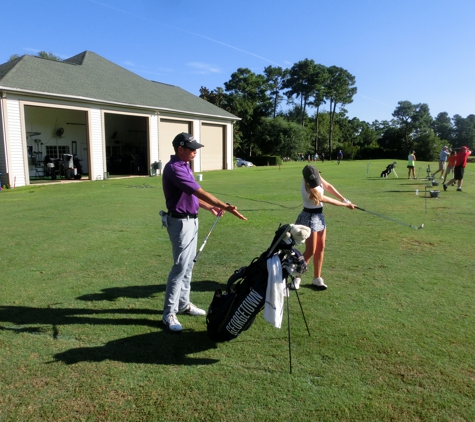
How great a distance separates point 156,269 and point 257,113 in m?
61.2

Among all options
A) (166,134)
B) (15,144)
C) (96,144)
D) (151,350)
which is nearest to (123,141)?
(166,134)

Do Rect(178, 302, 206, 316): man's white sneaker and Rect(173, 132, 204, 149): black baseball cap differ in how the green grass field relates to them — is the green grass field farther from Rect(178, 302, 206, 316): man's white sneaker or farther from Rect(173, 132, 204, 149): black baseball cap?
Rect(173, 132, 204, 149): black baseball cap

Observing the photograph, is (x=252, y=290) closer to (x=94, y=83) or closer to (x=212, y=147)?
(x=94, y=83)

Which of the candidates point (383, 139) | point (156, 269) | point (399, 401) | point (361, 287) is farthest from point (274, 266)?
point (383, 139)

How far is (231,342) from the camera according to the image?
3738mm

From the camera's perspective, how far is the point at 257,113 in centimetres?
6462

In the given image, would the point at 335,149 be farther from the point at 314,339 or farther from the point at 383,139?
the point at 314,339

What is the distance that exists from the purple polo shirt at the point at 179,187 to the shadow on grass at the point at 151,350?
1.25 meters

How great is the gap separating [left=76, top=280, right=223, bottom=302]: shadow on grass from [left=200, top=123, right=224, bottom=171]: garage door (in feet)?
84.7

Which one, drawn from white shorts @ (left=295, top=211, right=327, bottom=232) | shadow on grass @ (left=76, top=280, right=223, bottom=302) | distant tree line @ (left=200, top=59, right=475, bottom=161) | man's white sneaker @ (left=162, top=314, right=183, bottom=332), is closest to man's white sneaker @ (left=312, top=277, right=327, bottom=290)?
white shorts @ (left=295, top=211, right=327, bottom=232)

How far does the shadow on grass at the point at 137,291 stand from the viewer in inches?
191

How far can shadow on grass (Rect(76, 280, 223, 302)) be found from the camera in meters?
4.85

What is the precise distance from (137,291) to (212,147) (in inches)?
1090

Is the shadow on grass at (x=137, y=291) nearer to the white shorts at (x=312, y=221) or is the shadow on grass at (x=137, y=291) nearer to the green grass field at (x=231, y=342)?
the green grass field at (x=231, y=342)
